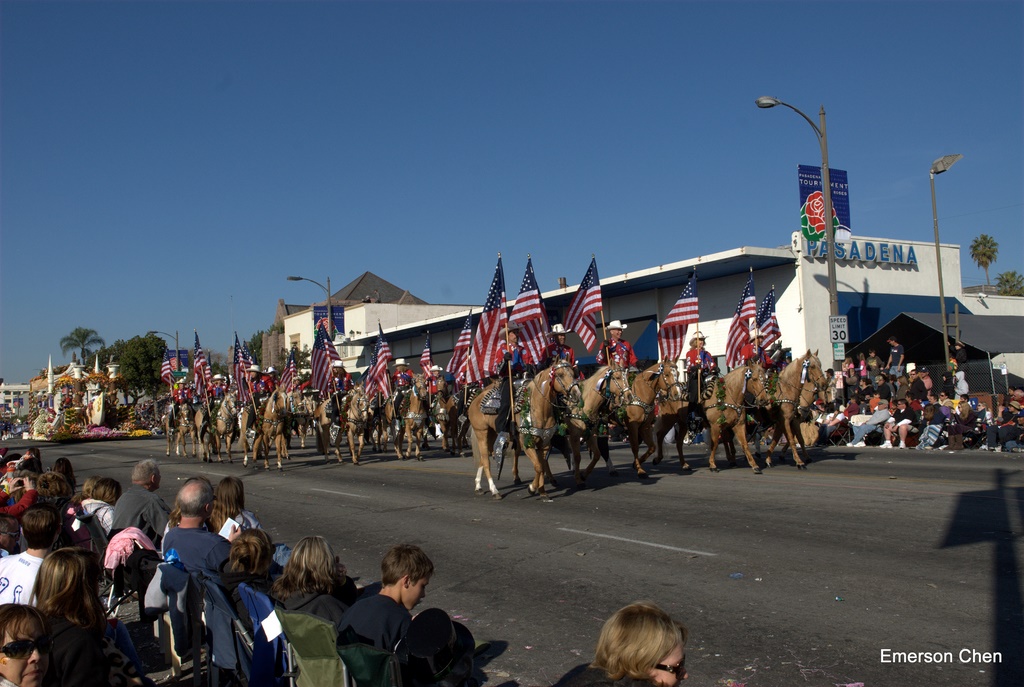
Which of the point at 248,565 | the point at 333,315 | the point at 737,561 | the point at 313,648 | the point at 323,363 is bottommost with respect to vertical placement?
the point at 737,561

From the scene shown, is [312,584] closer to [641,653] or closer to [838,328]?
[641,653]

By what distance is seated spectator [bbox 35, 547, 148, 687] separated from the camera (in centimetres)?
441

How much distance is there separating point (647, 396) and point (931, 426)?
34.8 feet

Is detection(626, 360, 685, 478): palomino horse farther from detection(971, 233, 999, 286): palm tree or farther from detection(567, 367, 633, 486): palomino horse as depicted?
detection(971, 233, 999, 286): palm tree

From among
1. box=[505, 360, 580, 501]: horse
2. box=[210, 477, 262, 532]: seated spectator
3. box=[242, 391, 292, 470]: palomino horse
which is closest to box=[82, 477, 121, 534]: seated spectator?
box=[210, 477, 262, 532]: seated spectator

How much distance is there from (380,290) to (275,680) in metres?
99.5

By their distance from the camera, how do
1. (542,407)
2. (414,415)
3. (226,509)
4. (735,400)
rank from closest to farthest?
(226,509) → (542,407) → (735,400) → (414,415)

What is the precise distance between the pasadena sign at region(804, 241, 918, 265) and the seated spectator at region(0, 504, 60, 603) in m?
33.1

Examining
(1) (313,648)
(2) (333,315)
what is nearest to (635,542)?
(1) (313,648)

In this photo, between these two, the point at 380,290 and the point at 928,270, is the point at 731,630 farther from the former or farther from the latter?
the point at 380,290

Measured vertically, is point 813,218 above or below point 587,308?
above

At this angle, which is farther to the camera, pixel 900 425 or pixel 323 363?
pixel 323 363

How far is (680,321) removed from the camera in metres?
21.7

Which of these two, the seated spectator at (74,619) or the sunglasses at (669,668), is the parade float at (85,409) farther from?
the sunglasses at (669,668)
